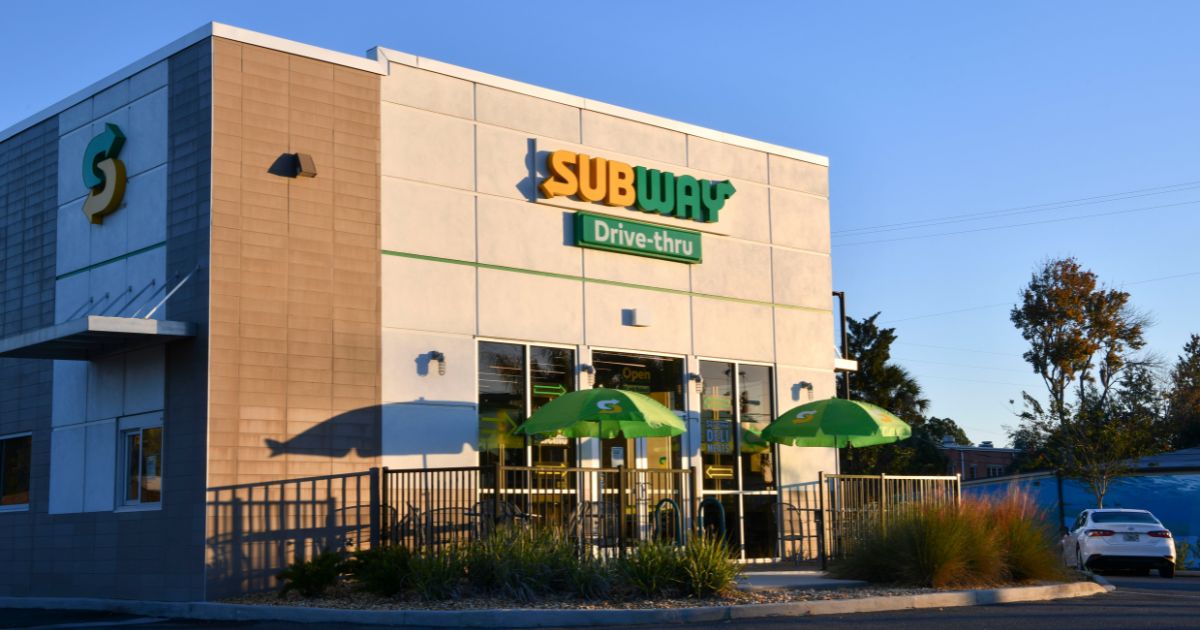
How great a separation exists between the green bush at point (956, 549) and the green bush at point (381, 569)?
6.02 metres

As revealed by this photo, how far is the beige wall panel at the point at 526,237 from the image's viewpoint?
785 inches

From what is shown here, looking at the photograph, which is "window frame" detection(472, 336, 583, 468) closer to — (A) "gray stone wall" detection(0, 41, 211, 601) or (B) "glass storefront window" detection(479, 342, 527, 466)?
(B) "glass storefront window" detection(479, 342, 527, 466)

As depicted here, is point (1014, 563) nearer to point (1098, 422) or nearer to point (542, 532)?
point (542, 532)

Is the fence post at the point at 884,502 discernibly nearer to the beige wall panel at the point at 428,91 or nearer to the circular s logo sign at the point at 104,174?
the beige wall panel at the point at 428,91

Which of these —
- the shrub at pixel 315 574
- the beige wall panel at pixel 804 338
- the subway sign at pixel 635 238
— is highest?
the subway sign at pixel 635 238

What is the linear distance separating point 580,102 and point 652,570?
30.5ft

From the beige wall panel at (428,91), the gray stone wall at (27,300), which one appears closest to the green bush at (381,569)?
the gray stone wall at (27,300)

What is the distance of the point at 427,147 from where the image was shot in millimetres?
19375

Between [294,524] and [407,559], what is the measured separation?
2464 millimetres

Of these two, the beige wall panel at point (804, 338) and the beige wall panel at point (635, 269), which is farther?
the beige wall panel at point (804, 338)

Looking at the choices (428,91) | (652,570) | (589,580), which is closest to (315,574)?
(589,580)

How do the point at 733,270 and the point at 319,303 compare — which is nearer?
the point at 319,303

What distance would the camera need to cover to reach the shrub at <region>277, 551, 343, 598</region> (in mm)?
15359

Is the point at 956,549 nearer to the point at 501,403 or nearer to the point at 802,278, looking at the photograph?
the point at 501,403
